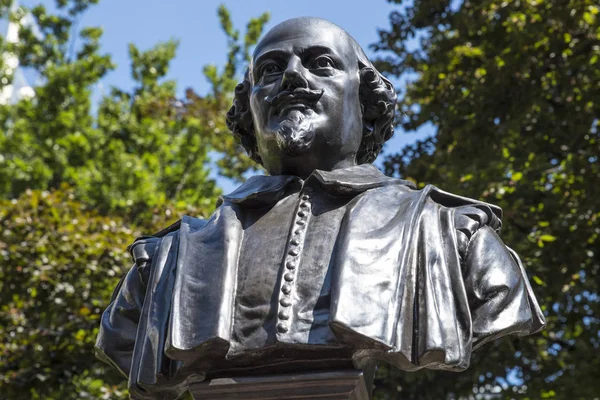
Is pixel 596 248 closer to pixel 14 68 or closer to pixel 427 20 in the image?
pixel 427 20

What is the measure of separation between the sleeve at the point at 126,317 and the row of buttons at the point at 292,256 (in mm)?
512

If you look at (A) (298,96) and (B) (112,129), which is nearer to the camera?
(A) (298,96)

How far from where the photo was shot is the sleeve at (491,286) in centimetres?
338

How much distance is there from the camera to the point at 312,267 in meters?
3.42

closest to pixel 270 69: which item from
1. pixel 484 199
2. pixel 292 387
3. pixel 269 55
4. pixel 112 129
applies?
pixel 269 55

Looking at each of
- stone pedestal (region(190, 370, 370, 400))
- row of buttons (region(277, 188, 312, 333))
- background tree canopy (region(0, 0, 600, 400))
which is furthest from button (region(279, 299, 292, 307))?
background tree canopy (region(0, 0, 600, 400))

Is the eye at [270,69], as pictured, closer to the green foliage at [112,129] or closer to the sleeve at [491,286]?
the sleeve at [491,286]

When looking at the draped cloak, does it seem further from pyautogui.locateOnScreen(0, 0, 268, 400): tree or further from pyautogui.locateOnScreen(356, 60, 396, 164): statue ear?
pyautogui.locateOnScreen(0, 0, 268, 400): tree

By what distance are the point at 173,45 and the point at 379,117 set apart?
15.2 m

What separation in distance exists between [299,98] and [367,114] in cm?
38

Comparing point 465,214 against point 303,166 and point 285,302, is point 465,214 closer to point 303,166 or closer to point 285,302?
point 303,166

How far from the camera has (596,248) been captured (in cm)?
939

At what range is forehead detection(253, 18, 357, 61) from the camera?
3.89 metres

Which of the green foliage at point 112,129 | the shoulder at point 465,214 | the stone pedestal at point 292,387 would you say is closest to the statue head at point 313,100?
the shoulder at point 465,214
